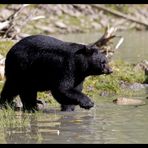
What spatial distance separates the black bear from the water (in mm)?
381

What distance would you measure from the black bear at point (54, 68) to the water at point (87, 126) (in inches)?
15.0

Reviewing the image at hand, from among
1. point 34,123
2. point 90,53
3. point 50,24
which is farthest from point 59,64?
A: point 50,24

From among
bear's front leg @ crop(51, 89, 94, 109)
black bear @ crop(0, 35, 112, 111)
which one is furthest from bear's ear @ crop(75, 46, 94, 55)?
bear's front leg @ crop(51, 89, 94, 109)

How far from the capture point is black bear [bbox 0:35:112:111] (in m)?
11.0

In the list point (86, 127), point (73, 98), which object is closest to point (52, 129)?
point (86, 127)

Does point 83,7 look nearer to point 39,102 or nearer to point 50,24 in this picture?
point 50,24

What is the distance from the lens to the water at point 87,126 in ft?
28.8

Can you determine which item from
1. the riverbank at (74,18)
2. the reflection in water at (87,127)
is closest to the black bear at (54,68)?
the reflection in water at (87,127)

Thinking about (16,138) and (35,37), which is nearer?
(16,138)

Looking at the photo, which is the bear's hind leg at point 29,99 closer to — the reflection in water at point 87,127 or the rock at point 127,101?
the reflection in water at point 87,127

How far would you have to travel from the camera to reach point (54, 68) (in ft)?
36.6

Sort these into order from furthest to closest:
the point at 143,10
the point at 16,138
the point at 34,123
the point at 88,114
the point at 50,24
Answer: the point at 143,10 < the point at 50,24 < the point at 88,114 < the point at 34,123 < the point at 16,138

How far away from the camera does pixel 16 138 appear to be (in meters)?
8.84

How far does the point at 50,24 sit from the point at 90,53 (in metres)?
24.2
